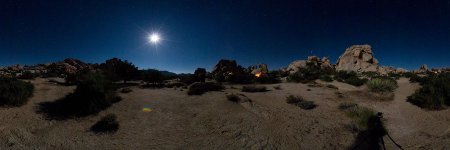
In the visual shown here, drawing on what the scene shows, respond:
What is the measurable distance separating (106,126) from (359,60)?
254 ft

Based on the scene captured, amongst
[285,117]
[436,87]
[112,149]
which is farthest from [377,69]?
[112,149]

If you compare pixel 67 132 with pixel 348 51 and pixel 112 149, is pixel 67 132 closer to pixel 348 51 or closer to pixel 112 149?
pixel 112 149

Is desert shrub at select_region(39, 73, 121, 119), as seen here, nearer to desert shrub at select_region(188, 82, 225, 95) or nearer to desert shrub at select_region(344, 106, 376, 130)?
desert shrub at select_region(188, 82, 225, 95)

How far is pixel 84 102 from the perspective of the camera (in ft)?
41.7

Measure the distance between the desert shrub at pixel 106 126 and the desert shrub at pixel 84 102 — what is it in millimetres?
2162

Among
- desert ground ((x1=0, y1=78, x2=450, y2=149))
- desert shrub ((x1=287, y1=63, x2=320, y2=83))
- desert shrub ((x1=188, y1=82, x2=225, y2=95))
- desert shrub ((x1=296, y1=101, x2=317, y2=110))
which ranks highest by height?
desert shrub ((x1=287, y1=63, x2=320, y2=83))

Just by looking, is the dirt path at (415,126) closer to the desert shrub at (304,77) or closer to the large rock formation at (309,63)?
the desert shrub at (304,77)

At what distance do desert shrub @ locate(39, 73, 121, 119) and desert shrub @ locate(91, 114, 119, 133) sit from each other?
85.1 inches

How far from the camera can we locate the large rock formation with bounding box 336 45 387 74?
209 ft

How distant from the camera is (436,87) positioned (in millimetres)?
14117

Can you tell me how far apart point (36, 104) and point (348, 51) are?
85.6 metres

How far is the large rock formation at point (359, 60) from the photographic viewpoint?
209ft

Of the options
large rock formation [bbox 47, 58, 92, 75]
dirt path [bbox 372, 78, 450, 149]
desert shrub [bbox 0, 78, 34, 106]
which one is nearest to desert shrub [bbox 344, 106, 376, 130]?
dirt path [bbox 372, 78, 450, 149]

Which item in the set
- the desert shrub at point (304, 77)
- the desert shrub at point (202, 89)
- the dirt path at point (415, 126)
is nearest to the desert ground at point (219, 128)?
the dirt path at point (415, 126)
